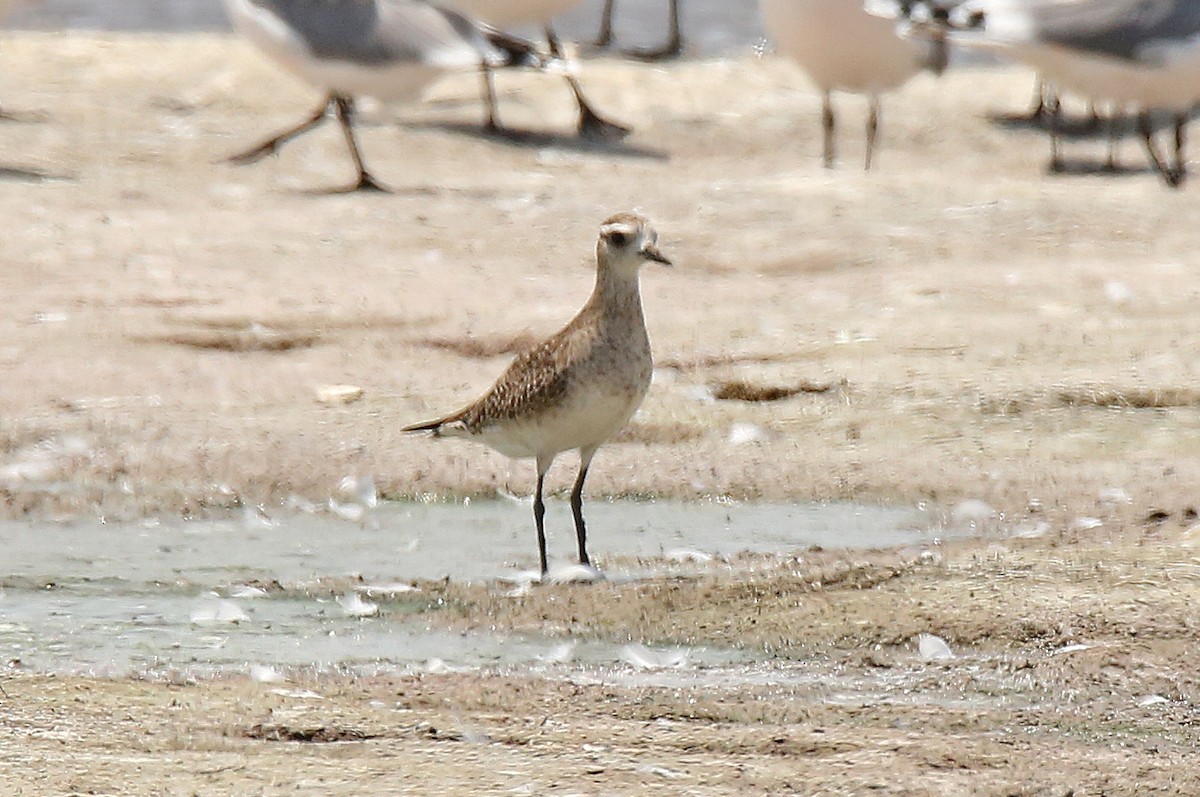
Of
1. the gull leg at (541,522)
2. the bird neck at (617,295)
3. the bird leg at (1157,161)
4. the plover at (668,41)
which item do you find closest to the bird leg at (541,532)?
the gull leg at (541,522)

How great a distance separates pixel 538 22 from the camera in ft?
43.3

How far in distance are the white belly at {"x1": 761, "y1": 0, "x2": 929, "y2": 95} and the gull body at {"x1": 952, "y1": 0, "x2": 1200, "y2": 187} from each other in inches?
16.4

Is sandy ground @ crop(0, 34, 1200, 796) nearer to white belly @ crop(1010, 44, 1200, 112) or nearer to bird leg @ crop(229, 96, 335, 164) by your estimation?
bird leg @ crop(229, 96, 335, 164)

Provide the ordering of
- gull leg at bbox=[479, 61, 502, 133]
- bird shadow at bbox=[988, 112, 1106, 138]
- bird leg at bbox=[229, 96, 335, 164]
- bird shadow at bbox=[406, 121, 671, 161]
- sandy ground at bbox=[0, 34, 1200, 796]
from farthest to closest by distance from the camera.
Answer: bird shadow at bbox=[988, 112, 1106, 138] < gull leg at bbox=[479, 61, 502, 133] < bird shadow at bbox=[406, 121, 671, 161] < bird leg at bbox=[229, 96, 335, 164] < sandy ground at bbox=[0, 34, 1200, 796]

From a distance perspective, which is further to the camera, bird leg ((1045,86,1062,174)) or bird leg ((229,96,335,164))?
bird leg ((1045,86,1062,174))

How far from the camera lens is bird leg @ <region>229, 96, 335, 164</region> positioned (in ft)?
36.3

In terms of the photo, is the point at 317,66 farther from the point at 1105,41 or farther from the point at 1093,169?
the point at 1093,169

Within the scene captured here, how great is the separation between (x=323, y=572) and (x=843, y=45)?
22.5 feet

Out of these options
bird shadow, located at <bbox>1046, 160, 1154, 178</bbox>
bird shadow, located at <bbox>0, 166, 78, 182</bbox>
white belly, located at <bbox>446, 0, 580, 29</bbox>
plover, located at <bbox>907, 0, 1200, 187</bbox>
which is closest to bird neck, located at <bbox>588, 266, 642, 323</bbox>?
bird shadow, located at <bbox>0, 166, 78, 182</bbox>

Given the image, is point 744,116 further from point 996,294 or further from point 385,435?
point 385,435

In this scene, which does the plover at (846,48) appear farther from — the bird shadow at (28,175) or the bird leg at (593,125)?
the bird shadow at (28,175)

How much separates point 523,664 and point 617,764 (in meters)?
0.77

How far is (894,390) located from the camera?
21.4 ft

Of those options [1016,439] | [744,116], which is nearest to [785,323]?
[1016,439]
